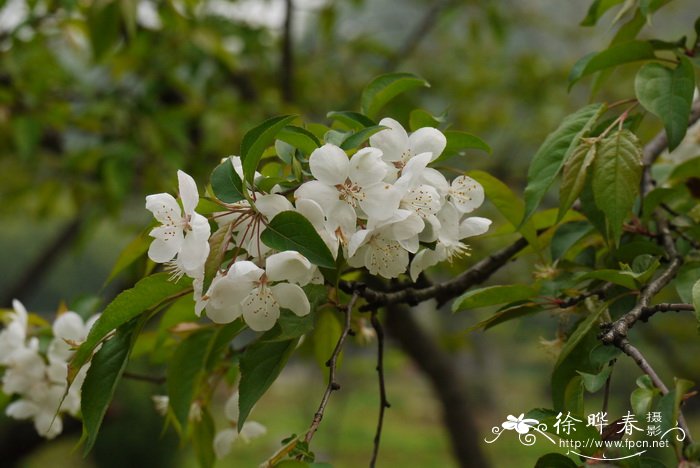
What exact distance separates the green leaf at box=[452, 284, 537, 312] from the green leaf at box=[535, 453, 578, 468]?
14 cm

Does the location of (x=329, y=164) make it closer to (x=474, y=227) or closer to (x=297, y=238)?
(x=297, y=238)

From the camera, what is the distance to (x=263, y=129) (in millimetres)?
516

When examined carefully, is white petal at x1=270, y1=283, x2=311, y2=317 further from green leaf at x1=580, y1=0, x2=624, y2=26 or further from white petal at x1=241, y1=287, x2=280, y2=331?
green leaf at x1=580, y1=0, x2=624, y2=26

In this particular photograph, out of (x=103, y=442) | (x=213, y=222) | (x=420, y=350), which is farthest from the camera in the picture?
(x=103, y=442)

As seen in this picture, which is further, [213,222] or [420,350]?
[420,350]

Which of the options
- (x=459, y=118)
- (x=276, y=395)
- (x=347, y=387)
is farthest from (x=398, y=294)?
(x=276, y=395)

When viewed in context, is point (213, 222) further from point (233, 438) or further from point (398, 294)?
point (233, 438)

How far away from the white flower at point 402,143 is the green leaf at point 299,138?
0.16ft

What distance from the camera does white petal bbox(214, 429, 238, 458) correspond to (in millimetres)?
808

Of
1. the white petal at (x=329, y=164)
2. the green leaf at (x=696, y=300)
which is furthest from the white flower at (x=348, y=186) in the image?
the green leaf at (x=696, y=300)

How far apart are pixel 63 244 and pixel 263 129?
276 cm

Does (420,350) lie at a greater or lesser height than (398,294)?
lesser

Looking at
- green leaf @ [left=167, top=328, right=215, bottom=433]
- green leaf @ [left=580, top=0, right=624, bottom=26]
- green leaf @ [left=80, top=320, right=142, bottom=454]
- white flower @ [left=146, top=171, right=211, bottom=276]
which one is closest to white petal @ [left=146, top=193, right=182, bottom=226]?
white flower @ [left=146, top=171, right=211, bottom=276]

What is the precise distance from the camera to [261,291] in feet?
1.67
